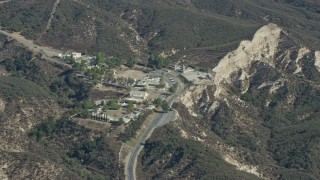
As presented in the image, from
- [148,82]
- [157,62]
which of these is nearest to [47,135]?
[148,82]

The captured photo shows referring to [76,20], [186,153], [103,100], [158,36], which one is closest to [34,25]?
[76,20]

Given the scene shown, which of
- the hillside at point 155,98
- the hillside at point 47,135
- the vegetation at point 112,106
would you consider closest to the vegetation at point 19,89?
the hillside at point 47,135

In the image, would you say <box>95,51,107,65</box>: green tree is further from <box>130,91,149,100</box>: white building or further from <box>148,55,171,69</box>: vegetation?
<box>130,91,149,100</box>: white building

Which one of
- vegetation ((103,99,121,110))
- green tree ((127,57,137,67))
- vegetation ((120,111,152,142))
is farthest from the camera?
green tree ((127,57,137,67))

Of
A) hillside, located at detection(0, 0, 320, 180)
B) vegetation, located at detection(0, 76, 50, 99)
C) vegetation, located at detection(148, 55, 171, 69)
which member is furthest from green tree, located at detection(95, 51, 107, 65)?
vegetation, located at detection(0, 76, 50, 99)

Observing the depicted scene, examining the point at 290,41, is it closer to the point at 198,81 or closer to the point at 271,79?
the point at 271,79

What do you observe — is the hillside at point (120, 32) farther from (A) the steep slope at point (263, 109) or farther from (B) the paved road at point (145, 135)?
(B) the paved road at point (145, 135)

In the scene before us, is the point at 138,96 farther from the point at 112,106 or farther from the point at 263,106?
the point at 263,106
